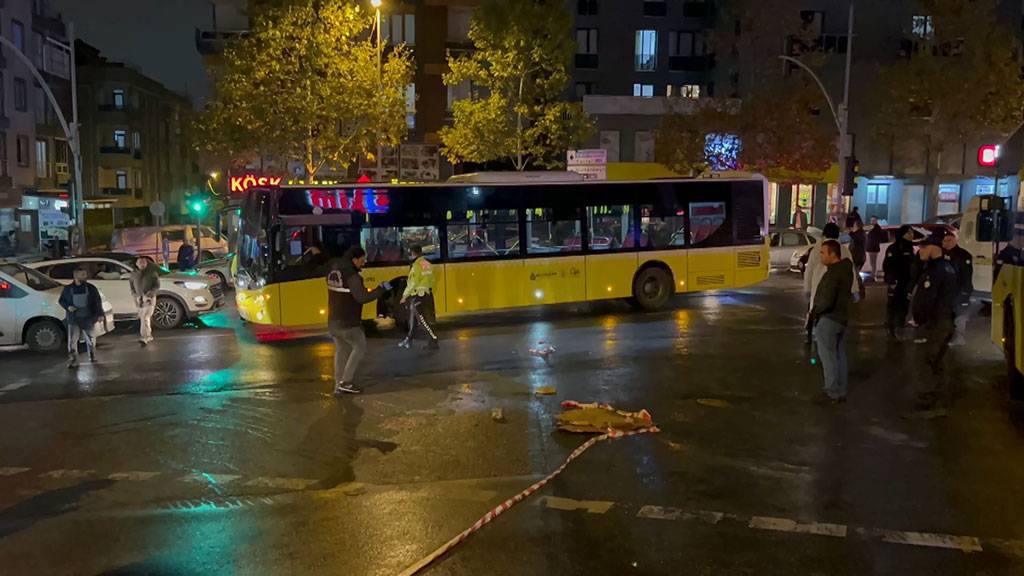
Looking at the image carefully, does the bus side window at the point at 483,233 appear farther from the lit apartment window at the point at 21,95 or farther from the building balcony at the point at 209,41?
the lit apartment window at the point at 21,95

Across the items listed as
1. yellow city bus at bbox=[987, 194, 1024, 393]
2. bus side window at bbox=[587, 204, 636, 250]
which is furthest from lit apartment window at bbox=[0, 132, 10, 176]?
yellow city bus at bbox=[987, 194, 1024, 393]

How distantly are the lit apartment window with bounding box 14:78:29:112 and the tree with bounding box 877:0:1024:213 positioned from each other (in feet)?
138

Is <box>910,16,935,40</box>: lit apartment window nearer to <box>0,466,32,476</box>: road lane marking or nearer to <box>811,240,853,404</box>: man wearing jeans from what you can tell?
<box>811,240,853,404</box>: man wearing jeans

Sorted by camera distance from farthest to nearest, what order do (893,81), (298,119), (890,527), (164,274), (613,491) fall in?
(893,81) → (298,119) → (164,274) → (613,491) → (890,527)

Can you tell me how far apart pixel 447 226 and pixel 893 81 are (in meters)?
29.3

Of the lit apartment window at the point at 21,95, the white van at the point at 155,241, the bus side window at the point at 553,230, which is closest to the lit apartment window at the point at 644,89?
the white van at the point at 155,241

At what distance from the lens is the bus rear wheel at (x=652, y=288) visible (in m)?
17.9

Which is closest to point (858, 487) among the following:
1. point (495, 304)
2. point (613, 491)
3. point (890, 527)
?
point (890, 527)

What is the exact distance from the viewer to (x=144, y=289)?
1487 centimetres

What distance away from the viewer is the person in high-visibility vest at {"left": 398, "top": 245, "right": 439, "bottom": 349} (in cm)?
1374

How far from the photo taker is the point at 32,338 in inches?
564

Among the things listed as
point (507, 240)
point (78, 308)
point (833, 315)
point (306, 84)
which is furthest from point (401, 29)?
point (833, 315)

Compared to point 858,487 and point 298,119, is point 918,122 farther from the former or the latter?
point 858,487

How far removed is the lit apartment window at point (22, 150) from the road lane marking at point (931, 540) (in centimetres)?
4597
